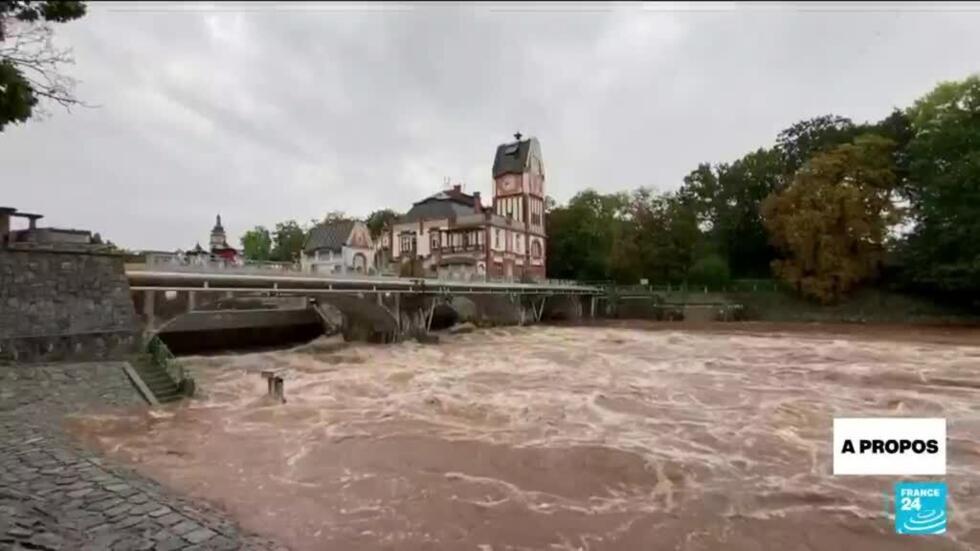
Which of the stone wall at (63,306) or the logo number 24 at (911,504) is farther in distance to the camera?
the stone wall at (63,306)

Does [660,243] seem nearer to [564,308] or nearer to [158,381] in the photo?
[564,308]

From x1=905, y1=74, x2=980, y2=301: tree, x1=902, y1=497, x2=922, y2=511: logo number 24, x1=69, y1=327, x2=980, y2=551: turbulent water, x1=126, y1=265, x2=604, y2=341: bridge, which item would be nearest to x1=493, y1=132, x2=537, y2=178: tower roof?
x1=126, y1=265, x2=604, y2=341: bridge

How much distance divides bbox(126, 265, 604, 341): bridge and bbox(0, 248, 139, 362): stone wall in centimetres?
117

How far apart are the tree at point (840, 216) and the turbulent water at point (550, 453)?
25281 mm

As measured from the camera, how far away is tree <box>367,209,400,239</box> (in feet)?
260

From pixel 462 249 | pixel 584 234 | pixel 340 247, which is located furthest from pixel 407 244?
pixel 584 234

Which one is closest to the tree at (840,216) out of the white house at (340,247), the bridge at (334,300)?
the bridge at (334,300)

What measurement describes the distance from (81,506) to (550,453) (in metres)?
8.12

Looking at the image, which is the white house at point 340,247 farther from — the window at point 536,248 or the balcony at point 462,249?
the window at point 536,248

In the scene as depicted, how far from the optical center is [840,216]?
154ft

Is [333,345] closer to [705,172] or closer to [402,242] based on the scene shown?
[402,242]

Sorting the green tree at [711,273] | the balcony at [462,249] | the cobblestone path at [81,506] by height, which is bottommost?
the cobblestone path at [81,506]

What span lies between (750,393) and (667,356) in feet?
33.0

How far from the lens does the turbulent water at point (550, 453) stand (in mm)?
8047
